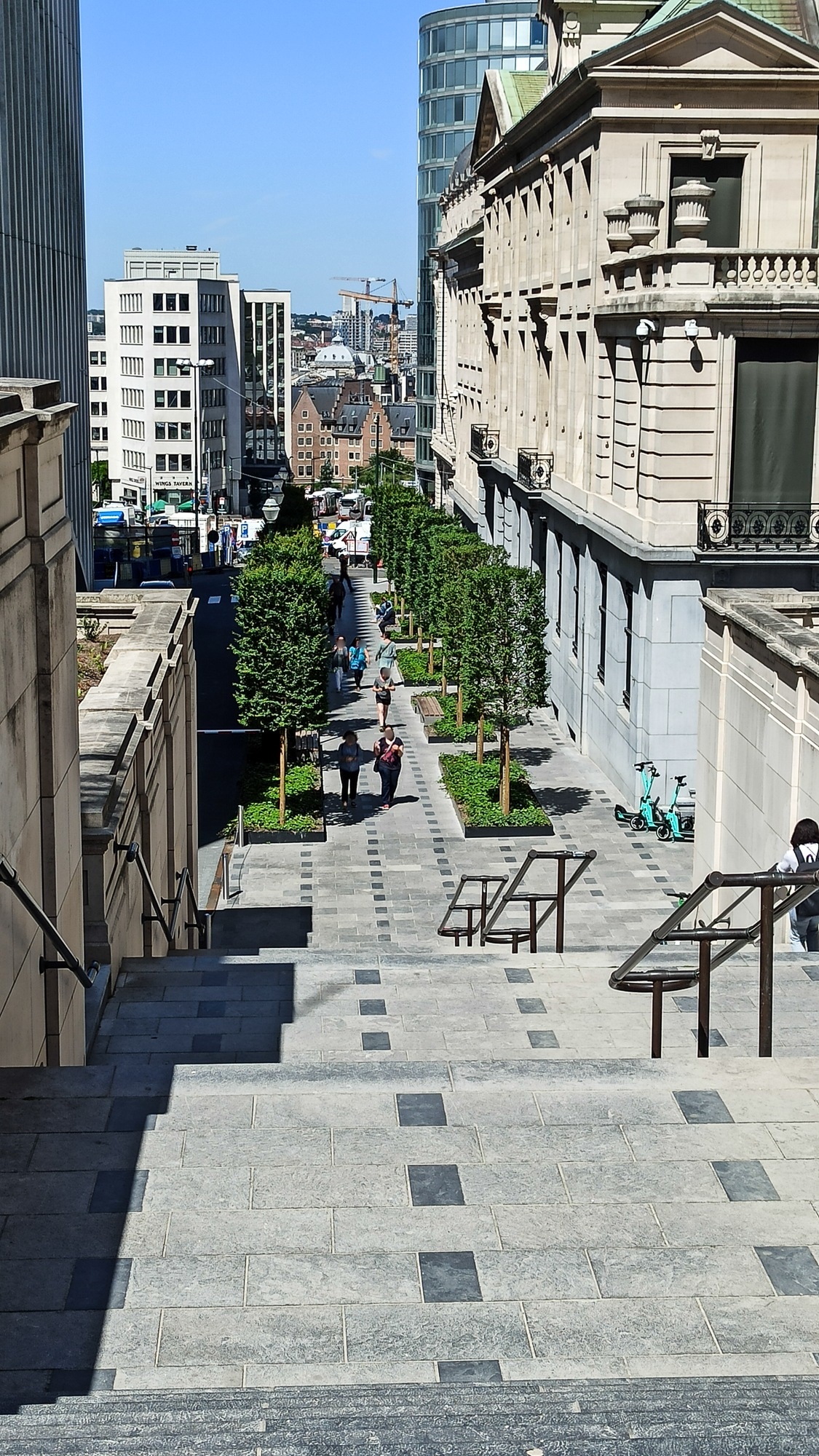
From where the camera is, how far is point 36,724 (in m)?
9.62

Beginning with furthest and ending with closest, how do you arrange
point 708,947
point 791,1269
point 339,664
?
point 339,664 → point 708,947 → point 791,1269

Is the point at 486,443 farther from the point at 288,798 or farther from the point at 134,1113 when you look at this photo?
the point at 134,1113

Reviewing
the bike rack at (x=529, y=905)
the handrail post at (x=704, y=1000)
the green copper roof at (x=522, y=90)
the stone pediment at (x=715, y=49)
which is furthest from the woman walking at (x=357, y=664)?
the handrail post at (x=704, y=1000)

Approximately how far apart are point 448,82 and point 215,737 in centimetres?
5829

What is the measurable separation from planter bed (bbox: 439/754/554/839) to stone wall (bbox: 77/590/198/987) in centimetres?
656

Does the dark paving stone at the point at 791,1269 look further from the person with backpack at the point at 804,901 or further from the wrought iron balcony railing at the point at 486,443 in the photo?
the wrought iron balcony railing at the point at 486,443

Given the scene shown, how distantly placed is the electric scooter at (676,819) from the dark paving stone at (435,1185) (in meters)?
21.5

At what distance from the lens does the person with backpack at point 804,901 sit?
13.3 m

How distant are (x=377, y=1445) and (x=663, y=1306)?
1.71 m

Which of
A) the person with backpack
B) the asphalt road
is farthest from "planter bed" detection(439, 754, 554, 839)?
the person with backpack

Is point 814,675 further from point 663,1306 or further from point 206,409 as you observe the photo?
point 206,409

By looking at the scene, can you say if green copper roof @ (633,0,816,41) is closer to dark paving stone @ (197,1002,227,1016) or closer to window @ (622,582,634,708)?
window @ (622,582,634,708)

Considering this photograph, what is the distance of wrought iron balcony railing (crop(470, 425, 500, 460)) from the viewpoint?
169ft

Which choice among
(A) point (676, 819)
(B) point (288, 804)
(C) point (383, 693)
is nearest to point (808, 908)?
(A) point (676, 819)
